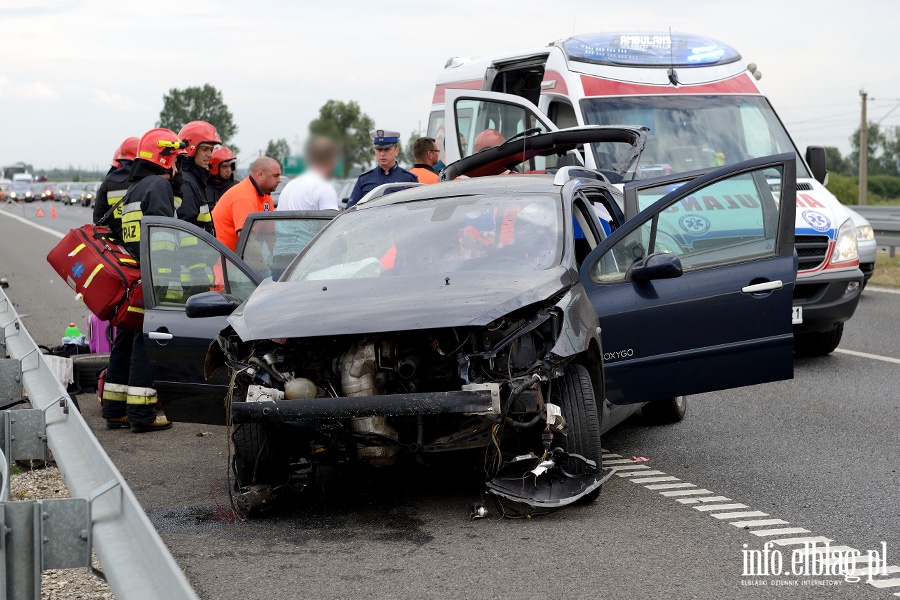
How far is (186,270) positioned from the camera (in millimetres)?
7555

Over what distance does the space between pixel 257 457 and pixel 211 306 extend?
1.01 meters

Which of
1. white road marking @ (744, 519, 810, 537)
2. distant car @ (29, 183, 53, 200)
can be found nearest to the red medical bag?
white road marking @ (744, 519, 810, 537)

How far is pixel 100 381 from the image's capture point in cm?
923

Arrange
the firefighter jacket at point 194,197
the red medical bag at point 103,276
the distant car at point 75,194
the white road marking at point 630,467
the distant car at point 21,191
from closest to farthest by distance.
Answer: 1. the white road marking at point 630,467
2. the red medical bag at point 103,276
3. the firefighter jacket at point 194,197
4. the distant car at point 75,194
5. the distant car at point 21,191

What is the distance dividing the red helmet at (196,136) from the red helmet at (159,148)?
4.54 feet

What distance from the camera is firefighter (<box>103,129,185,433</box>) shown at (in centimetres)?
841

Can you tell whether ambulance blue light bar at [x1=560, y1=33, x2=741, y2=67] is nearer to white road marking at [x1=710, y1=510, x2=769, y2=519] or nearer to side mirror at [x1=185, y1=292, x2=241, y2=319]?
side mirror at [x1=185, y1=292, x2=241, y2=319]

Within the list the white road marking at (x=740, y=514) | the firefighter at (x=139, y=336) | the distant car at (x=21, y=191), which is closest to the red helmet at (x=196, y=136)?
the firefighter at (x=139, y=336)

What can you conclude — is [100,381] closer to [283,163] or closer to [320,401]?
[283,163]

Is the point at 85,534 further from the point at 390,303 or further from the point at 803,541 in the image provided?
the point at 803,541

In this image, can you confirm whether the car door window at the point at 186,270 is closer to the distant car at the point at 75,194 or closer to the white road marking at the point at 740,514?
the white road marking at the point at 740,514

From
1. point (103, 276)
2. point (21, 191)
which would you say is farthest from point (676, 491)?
point (21, 191)

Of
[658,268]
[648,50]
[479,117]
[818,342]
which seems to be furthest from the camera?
[479,117]

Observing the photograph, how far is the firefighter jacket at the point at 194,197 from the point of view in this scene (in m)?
9.96
